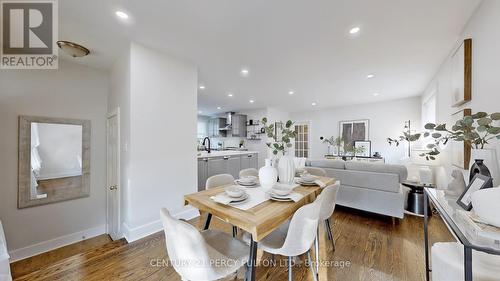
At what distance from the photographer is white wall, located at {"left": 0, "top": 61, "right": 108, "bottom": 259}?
2.38m

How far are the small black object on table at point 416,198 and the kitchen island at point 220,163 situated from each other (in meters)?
3.49

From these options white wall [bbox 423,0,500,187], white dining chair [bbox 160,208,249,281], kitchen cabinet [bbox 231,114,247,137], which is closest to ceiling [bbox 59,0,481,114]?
white wall [bbox 423,0,500,187]

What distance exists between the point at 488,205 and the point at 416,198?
8.74 feet

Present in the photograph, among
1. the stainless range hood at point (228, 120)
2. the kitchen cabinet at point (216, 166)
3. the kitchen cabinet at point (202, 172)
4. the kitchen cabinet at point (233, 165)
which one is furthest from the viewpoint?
the stainless range hood at point (228, 120)

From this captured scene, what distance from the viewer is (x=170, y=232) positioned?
103 cm

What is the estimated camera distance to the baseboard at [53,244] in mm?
2428

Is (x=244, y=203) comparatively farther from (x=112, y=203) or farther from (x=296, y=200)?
(x=112, y=203)

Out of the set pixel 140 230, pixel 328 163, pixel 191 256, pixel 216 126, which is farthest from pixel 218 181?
pixel 216 126

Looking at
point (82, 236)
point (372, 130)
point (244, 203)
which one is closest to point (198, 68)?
point (244, 203)

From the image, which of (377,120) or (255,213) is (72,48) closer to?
(255,213)

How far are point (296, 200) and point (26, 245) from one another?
3.83 meters

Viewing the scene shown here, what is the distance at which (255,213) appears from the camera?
1179mm

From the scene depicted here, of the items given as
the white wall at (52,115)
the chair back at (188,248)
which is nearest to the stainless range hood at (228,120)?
the white wall at (52,115)

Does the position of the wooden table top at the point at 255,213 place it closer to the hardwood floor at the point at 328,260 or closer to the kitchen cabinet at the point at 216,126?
the hardwood floor at the point at 328,260
